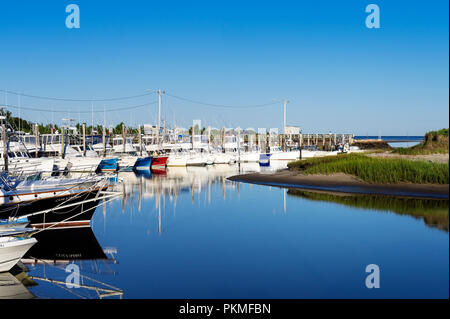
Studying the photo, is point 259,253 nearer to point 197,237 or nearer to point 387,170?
point 197,237

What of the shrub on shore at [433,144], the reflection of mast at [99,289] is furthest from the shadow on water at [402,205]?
the reflection of mast at [99,289]

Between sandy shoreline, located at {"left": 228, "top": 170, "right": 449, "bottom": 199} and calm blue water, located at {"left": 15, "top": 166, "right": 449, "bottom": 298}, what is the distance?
2.78 meters

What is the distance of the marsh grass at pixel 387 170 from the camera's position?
2733cm

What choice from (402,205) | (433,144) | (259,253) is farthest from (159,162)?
(259,253)

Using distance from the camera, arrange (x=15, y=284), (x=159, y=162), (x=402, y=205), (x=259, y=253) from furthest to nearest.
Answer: (x=159, y=162)
(x=402, y=205)
(x=259, y=253)
(x=15, y=284)

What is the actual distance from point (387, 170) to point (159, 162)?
1731 inches

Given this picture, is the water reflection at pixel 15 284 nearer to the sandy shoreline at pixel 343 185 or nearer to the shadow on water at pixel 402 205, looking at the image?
the shadow on water at pixel 402 205

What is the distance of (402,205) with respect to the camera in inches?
1057

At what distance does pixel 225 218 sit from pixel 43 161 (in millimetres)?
27158

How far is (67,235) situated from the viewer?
21281mm

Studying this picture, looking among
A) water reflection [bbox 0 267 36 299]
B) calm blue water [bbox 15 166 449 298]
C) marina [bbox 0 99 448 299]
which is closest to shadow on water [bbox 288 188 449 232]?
marina [bbox 0 99 448 299]

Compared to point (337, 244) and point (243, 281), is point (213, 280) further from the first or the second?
point (337, 244)
